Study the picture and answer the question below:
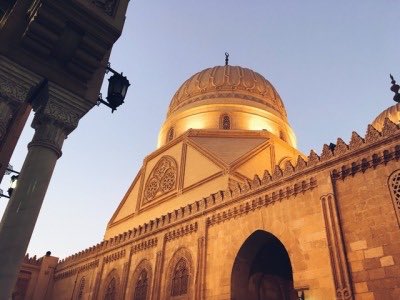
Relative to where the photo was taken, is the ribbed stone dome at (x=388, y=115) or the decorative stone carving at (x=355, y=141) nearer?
the decorative stone carving at (x=355, y=141)

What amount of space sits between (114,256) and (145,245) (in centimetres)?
287

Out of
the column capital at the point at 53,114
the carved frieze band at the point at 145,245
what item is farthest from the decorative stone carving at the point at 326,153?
the carved frieze band at the point at 145,245

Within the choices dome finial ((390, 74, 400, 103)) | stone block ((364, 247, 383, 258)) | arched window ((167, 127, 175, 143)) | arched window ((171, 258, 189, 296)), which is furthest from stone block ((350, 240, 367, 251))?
arched window ((167, 127, 175, 143))

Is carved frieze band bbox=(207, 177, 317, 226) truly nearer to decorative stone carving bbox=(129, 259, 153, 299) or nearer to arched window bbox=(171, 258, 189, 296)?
arched window bbox=(171, 258, 189, 296)

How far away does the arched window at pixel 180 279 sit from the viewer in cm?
1416

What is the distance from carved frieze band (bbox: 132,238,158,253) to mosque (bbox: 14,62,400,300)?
8cm

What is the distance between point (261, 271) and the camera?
13.6m

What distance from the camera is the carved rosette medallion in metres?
21.1

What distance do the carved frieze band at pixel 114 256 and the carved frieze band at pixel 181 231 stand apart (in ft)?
12.3

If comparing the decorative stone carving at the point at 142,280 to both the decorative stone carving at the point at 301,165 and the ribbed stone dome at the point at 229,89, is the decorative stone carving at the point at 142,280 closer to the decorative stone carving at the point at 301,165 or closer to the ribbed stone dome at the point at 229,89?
the decorative stone carving at the point at 301,165

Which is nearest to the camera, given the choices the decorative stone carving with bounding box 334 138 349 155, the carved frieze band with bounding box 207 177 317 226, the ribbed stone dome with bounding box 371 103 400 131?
the decorative stone carving with bounding box 334 138 349 155

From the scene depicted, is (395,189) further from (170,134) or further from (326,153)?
(170,134)

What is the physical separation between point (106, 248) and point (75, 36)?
16884mm

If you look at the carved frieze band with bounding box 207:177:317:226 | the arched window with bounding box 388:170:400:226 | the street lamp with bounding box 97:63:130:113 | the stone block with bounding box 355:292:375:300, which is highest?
the carved frieze band with bounding box 207:177:317:226
